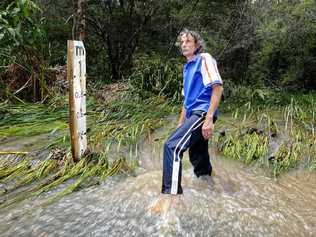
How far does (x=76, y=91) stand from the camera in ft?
13.2

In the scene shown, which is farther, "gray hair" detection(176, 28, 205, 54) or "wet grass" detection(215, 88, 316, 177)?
"wet grass" detection(215, 88, 316, 177)

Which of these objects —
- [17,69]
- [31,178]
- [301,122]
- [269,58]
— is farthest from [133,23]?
[31,178]

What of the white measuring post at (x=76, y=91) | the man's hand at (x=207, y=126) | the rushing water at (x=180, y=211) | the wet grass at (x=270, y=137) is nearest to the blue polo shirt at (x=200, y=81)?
the man's hand at (x=207, y=126)

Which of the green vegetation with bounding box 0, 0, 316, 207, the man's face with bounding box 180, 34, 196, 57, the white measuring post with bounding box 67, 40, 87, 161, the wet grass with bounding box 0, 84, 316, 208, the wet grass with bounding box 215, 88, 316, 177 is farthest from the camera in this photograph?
the wet grass with bounding box 215, 88, 316, 177

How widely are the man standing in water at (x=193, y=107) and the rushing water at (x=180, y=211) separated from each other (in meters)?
0.24

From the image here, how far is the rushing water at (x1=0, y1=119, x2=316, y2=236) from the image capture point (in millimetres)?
3012

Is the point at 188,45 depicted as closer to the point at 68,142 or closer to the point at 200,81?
the point at 200,81

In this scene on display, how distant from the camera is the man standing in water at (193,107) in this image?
332cm

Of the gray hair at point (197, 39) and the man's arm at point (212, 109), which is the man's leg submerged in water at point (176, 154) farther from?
the gray hair at point (197, 39)

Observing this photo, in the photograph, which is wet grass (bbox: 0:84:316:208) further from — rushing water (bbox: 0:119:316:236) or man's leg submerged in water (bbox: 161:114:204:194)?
man's leg submerged in water (bbox: 161:114:204:194)

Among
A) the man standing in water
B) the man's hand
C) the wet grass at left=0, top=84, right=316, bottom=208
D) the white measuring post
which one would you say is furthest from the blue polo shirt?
the wet grass at left=0, top=84, right=316, bottom=208

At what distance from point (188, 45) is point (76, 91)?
1.22 metres

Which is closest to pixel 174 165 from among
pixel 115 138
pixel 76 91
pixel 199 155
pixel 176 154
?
pixel 176 154

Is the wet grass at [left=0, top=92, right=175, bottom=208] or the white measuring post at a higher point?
→ the white measuring post
